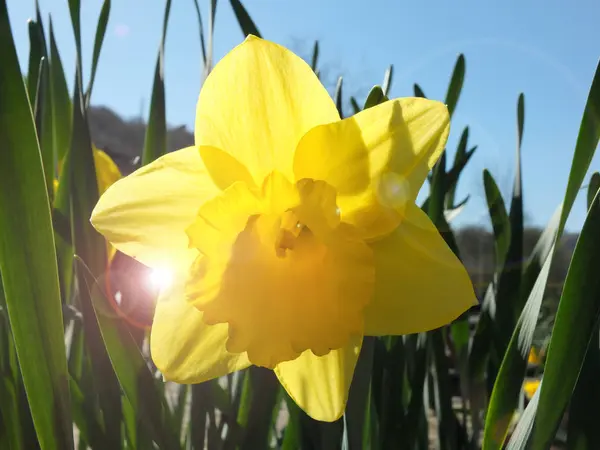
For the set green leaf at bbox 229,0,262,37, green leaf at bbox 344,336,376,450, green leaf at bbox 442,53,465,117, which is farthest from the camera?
green leaf at bbox 442,53,465,117

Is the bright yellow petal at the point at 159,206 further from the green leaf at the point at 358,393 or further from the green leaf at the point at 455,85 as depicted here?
the green leaf at the point at 455,85

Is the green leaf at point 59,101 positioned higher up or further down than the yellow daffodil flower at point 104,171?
higher up

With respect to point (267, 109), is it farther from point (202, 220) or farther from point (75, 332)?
point (75, 332)

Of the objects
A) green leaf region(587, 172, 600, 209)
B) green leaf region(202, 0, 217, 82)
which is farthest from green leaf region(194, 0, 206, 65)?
green leaf region(587, 172, 600, 209)

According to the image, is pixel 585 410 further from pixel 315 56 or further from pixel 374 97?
pixel 315 56

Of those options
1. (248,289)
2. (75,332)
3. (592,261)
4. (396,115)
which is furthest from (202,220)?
(75,332)

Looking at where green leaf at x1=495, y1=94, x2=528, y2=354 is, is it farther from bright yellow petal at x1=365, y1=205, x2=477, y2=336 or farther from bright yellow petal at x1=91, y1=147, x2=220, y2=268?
bright yellow petal at x1=91, y1=147, x2=220, y2=268

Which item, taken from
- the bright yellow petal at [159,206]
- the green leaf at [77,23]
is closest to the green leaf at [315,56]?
the green leaf at [77,23]
